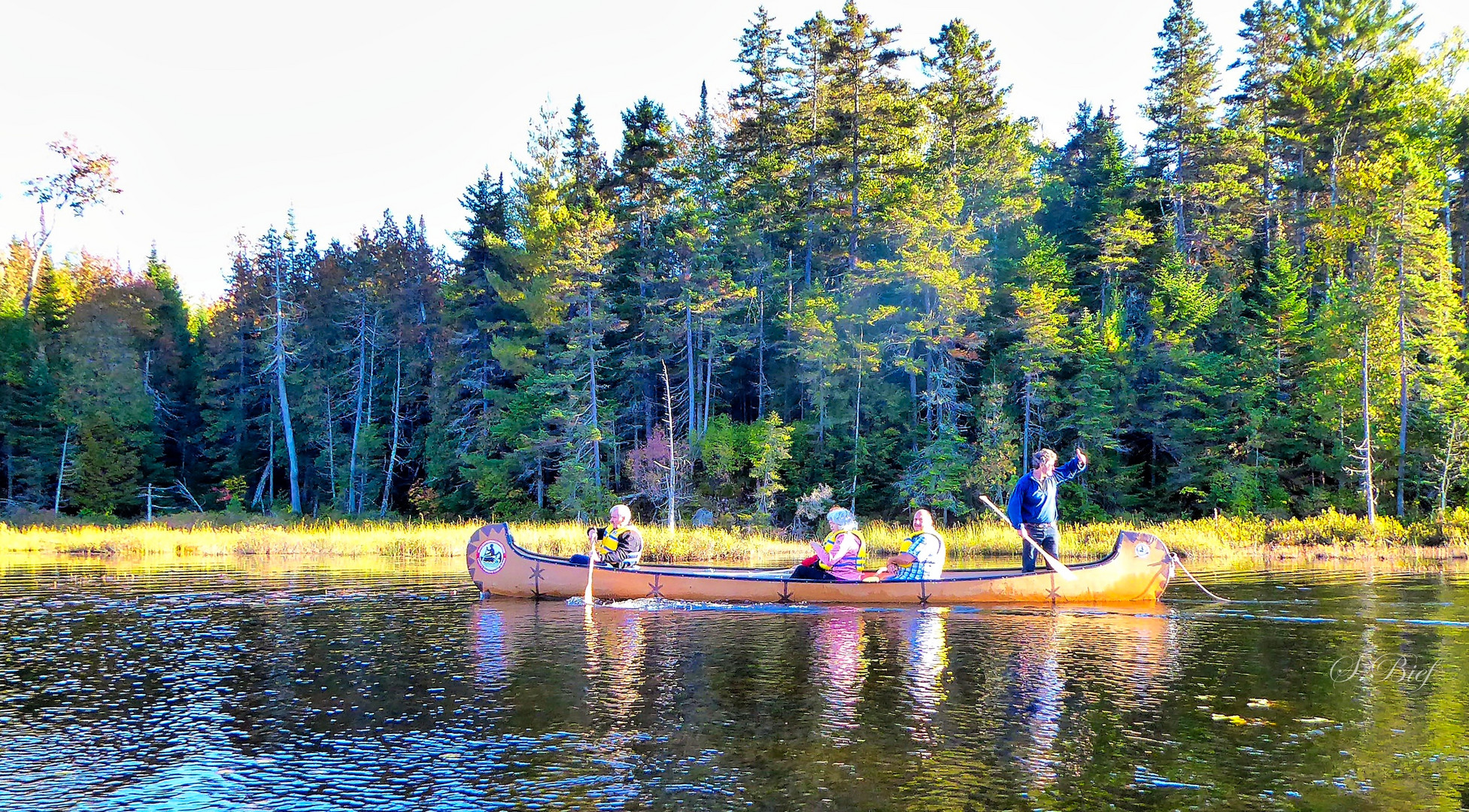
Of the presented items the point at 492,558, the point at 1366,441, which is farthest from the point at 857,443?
the point at 492,558

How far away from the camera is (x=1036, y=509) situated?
17172 millimetres

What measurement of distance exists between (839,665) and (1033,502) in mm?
5885

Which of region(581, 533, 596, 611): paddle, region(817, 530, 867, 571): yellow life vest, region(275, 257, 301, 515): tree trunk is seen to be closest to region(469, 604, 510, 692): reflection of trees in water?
region(581, 533, 596, 611): paddle

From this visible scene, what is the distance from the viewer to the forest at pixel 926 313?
124ft

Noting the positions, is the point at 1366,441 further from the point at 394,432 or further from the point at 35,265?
the point at 35,265

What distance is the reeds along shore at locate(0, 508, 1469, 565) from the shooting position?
29.0 m

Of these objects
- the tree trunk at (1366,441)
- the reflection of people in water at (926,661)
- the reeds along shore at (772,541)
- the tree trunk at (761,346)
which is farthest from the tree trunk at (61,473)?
the tree trunk at (1366,441)

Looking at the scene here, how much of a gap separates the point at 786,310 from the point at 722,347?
3378 millimetres

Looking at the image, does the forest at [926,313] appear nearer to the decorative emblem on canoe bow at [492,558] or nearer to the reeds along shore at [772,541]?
the reeds along shore at [772,541]

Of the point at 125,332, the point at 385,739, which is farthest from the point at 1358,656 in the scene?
the point at 125,332

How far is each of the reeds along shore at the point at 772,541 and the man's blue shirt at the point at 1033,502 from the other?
1178 cm

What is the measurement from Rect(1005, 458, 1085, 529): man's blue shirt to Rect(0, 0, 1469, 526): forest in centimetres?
1898

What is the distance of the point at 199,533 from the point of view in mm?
36156

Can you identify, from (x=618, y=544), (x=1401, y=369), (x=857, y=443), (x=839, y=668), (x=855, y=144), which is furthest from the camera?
(x=855, y=144)
